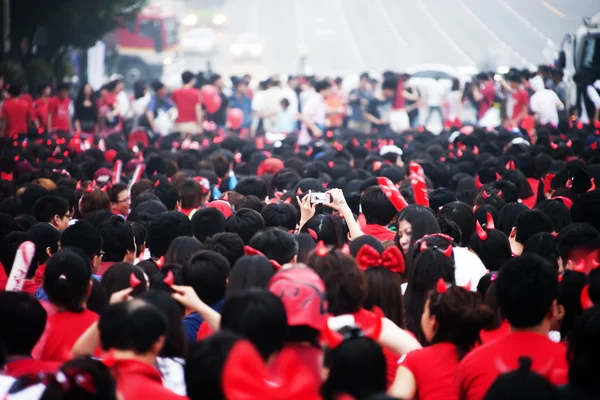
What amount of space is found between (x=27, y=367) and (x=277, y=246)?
185 cm

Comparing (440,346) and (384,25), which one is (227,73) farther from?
(440,346)

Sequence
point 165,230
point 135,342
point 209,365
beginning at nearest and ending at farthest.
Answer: point 209,365
point 135,342
point 165,230

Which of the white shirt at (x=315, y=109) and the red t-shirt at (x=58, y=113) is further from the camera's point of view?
the white shirt at (x=315, y=109)

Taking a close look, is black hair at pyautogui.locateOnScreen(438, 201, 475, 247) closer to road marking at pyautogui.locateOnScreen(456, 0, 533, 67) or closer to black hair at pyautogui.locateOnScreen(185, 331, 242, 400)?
black hair at pyautogui.locateOnScreen(185, 331, 242, 400)

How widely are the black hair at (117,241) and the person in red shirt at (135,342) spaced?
101 inches

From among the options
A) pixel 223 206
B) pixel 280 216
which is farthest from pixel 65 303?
pixel 223 206

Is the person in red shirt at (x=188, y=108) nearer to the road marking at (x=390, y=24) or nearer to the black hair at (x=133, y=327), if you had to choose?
the black hair at (x=133, y=327)

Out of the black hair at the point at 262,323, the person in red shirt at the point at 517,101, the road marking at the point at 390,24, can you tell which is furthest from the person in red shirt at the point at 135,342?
the road marking at the point at 390,24

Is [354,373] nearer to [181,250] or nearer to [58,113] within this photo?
[181,250]

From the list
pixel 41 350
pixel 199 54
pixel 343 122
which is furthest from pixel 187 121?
pixel 199 54

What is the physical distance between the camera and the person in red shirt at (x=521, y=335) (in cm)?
394

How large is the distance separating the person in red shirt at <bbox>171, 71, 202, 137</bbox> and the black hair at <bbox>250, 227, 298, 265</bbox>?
479 inches

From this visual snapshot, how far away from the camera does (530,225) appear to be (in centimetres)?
671

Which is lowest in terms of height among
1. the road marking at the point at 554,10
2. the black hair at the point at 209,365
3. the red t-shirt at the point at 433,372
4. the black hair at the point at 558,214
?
the road marking at the point at 554,10
